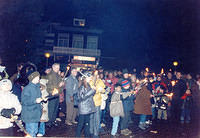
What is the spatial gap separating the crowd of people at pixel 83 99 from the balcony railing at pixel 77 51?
23.4 m

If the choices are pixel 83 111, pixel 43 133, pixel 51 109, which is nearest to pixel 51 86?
pixel 51 109

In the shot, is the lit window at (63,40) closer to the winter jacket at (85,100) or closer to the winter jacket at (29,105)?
the winter jacket at (85,100)

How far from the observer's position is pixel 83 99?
5.57 m

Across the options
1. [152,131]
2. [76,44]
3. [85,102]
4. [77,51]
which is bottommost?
[152,131]

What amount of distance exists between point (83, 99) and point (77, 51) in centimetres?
2907

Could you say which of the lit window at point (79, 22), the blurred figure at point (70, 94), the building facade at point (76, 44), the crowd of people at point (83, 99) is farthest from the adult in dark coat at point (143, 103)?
the lit window at point (79, 22)

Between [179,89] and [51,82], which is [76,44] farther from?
[51,82]

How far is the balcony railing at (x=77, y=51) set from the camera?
3397 cm

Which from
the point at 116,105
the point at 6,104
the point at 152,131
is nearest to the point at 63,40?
A: the point at 152,131

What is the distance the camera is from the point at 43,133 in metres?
6.58

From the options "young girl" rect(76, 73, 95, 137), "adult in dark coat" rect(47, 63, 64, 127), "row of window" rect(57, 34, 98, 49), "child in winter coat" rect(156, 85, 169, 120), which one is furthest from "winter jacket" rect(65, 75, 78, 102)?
"row of window" rect(57, 34, 98, 49)

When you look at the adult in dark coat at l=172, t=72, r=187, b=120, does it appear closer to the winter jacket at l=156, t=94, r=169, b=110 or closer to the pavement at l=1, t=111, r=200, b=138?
the winter jacket at l=156, t=94, r=169, b=110

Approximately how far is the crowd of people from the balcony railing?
2345 centimetres

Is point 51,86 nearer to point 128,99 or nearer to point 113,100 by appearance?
point 113,100
